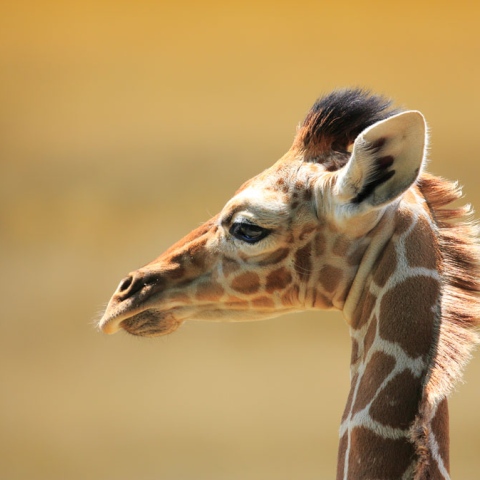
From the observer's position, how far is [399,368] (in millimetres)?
2498

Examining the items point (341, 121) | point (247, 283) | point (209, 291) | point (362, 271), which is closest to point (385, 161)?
point (362, 271)

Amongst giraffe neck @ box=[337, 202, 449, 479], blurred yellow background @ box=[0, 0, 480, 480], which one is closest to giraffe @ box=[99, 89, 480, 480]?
giraffe neck @ box=[337, 202, 449, 479]

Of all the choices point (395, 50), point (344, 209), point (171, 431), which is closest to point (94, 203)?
point (171, 431)

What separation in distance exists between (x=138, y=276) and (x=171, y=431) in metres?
3.62

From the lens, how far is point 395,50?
6.38 m

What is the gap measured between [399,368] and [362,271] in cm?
30

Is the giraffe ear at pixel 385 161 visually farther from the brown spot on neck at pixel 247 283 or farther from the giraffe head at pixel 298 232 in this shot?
the brown spot on neck at pixel 247 283

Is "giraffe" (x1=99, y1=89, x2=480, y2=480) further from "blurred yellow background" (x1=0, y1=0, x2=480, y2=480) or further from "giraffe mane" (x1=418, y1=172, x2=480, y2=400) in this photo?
"blurred yellow background" (x1=0, y1=0, x2=480, y2=480)

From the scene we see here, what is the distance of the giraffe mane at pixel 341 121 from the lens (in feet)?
9.71

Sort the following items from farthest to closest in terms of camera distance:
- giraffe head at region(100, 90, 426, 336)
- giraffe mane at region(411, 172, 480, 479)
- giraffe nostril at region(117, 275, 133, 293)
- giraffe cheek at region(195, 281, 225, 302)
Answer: giraffe nostril at region(117, 275, 133, 293)
giraffe cheek at region(195, 281, 225, 302)
giraffe head at region(100, 90, 426, 336)
giraffe mane at region(411, 172, 480, 479)

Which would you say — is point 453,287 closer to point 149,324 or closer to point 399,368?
point 399,368

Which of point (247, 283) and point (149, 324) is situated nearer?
point (247, 283)

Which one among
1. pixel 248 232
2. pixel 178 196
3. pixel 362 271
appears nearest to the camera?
pixel 362 271

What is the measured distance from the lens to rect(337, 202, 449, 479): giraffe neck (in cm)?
240
